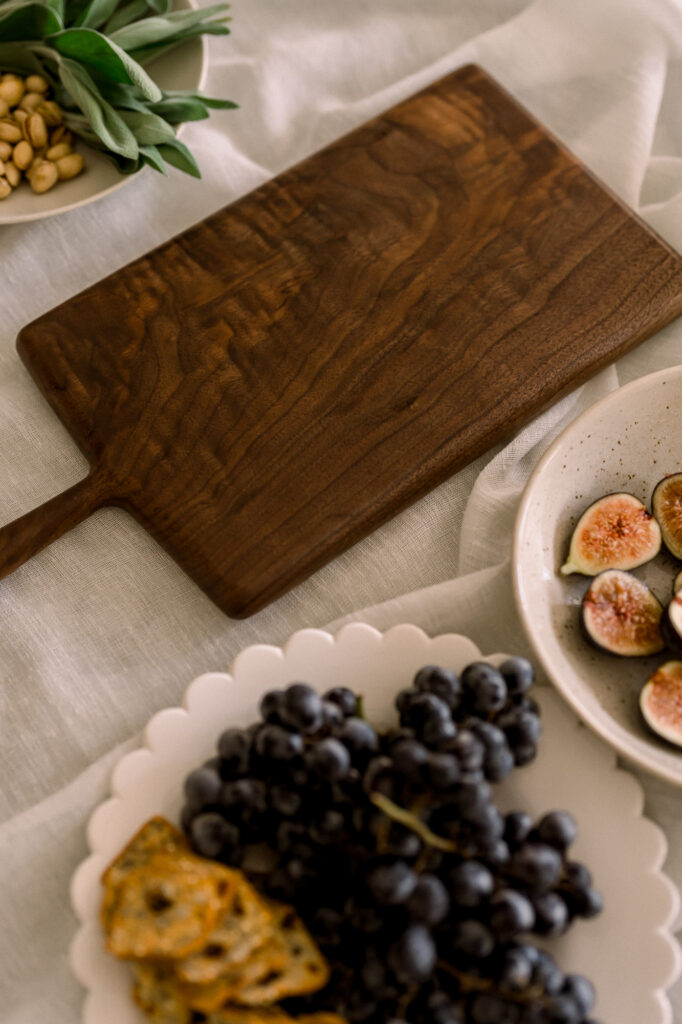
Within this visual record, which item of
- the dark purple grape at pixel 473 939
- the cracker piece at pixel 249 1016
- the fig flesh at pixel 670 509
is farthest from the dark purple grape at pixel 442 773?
the fig flesh at pixel 670 509

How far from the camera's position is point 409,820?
0.68 meters

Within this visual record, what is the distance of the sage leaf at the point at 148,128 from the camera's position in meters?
1.07

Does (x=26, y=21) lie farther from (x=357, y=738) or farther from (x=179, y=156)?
(x=357, y=738)

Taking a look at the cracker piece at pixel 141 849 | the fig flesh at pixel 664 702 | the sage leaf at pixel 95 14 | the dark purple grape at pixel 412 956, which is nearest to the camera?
the dark purple grape at pixel 412 956

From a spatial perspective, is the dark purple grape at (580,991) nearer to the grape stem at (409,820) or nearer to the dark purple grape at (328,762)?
the grape stem at (409,820)

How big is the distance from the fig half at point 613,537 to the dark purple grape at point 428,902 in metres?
0.40

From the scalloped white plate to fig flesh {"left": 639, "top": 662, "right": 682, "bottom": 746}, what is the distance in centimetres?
6

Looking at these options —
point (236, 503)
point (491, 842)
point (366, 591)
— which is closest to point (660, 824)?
point (491, 842)

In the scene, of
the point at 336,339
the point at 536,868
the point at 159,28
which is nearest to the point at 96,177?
the point at 159,28

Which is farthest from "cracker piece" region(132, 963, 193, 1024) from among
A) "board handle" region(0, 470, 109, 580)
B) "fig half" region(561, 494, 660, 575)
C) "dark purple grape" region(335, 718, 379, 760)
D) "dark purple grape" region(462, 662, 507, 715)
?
"fig half" region(561, 494, 660, 575)

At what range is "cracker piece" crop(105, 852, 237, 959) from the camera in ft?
2.23

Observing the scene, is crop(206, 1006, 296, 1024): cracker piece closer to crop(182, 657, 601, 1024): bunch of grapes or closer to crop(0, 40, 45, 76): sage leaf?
A: crop(182, 657, 601, 1024): bunch of grapes

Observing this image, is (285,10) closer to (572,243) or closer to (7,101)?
(7,101)

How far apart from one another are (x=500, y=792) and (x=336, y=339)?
1.84 feet
